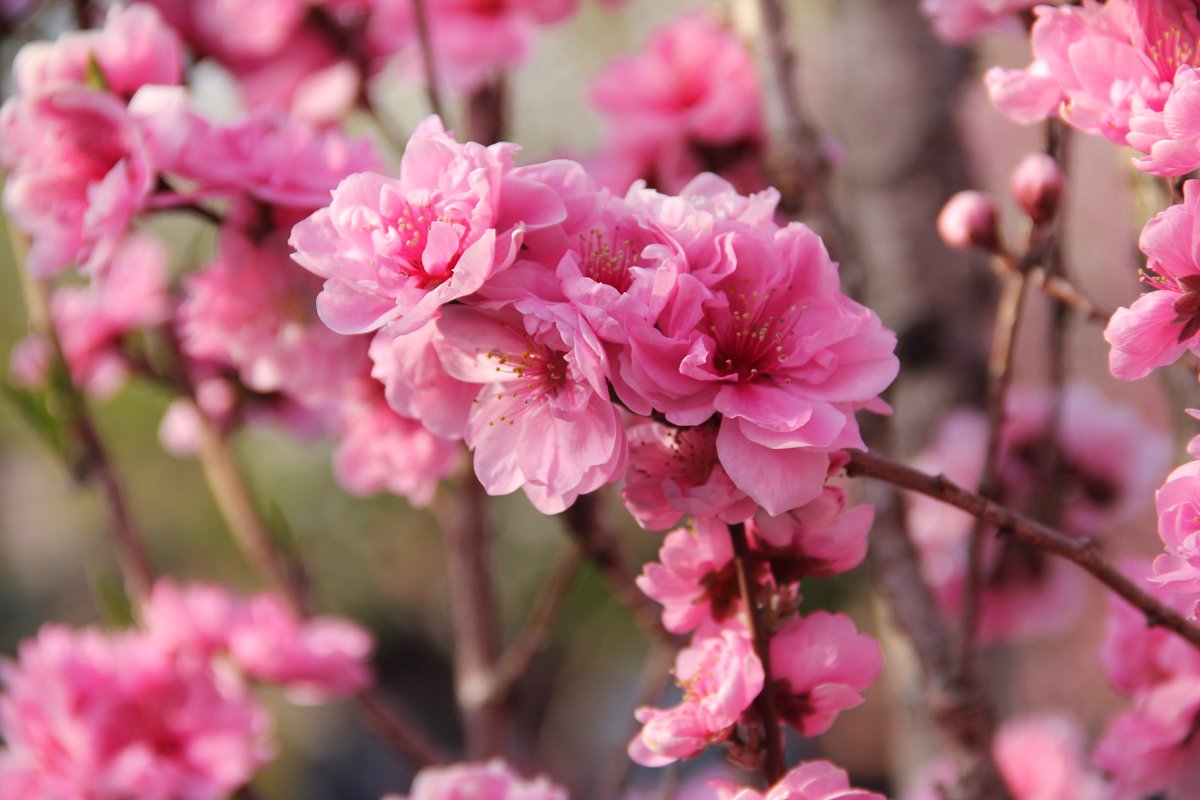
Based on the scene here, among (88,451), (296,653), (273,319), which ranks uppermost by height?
(273,319)

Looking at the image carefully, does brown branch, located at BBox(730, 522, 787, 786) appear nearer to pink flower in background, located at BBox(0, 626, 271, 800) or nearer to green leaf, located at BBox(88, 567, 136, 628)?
pink flower in background, located at BBox(0, 626, 271, 800)

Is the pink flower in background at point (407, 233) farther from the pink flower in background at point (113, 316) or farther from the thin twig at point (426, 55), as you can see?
the pink flower in background at point (113, 316)

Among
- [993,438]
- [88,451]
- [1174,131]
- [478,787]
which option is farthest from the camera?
[88,451]

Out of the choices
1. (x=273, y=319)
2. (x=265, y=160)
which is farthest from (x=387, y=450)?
(x=265, y=160)

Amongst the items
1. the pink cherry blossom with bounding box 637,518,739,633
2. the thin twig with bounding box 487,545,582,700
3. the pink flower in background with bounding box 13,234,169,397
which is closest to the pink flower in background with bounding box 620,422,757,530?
the pink cherry blossom with bounding box 637,518,739,633

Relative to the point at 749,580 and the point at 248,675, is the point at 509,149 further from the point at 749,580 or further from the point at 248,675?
the point at 248,675

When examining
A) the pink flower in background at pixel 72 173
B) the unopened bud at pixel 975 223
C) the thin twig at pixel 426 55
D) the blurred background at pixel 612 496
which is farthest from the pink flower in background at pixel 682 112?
the pink flower in background at pixel 72 173

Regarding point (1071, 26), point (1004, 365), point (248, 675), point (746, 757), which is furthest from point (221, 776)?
point (1071, 26)

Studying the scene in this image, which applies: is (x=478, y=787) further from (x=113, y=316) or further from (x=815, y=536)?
(x=113, y=316)
